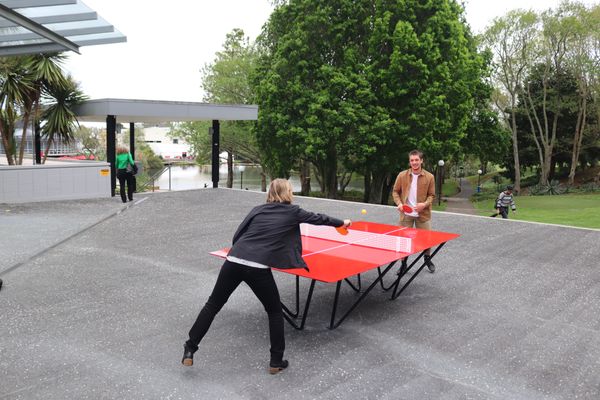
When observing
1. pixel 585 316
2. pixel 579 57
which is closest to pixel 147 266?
pixel 585 316

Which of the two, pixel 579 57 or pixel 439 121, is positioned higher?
pixel 579 57

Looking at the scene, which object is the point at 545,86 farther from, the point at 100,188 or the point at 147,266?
the point at 147,266

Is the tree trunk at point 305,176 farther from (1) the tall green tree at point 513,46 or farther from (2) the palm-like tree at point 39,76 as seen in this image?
(2) the palm-like tree at point 39,76

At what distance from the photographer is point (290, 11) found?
27.0 meters

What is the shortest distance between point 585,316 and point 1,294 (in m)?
6.57

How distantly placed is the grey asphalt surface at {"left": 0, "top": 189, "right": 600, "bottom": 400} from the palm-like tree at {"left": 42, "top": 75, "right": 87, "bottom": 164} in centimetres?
740

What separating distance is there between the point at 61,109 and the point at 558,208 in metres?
26.4

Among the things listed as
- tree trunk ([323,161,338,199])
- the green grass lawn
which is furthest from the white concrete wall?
the green grass lawn

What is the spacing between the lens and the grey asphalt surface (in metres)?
3.81

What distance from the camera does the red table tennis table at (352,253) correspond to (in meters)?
4.52

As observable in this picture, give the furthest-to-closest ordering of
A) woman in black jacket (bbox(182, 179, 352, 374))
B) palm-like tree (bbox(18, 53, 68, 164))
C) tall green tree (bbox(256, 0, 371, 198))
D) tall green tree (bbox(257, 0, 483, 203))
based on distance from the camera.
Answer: tall green tree (bbox(256, 0, 371, 198)), tall green tree (bbox(257, 0, 483, 203)), palm-like tree (bbox(18, 53, 68, 164)), woman in black jacket (bbox(182, 179, 352, 374))

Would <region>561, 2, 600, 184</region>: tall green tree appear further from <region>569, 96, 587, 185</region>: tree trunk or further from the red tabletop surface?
the red tabletop surface

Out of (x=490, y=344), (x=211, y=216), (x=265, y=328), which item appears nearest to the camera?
(x=490, y=344)

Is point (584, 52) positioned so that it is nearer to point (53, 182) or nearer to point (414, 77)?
point (414, 77)
